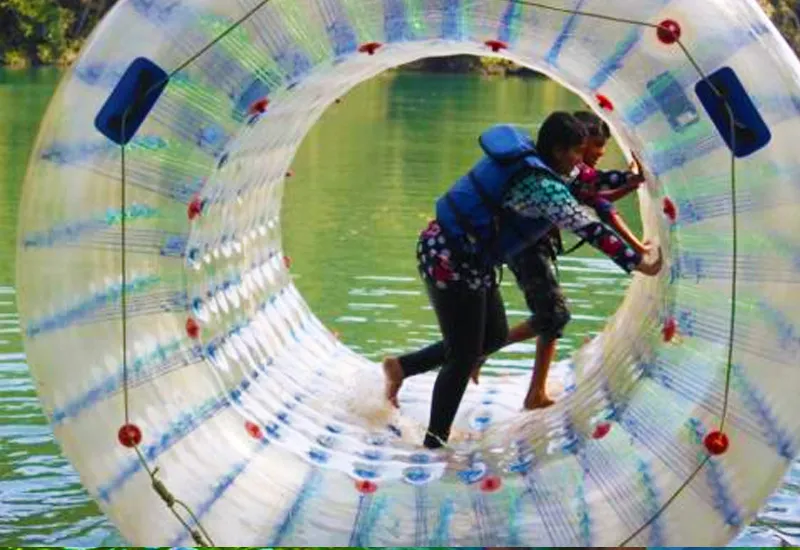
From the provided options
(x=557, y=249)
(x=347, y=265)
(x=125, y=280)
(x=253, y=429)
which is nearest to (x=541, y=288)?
(x=557, y=249)

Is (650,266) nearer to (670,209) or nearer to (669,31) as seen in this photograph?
(670,209)

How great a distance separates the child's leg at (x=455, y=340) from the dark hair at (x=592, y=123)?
57cm

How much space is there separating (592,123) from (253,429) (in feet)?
4.46

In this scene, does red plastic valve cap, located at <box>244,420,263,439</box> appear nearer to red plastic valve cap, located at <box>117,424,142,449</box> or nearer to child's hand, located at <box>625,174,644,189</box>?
red plastic valve cap, located at <box>117,424,142,449</box>

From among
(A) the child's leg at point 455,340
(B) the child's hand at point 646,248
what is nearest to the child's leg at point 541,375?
(A) the child's leg at point 455,340

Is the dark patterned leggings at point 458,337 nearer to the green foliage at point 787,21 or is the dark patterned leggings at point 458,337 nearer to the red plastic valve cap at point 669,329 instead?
the red plastic valve cap at point 669,329

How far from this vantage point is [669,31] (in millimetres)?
3604

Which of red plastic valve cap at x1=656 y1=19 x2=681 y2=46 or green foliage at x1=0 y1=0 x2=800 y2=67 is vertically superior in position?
green foliage at x1=0 y1=0 x2=800 y2=67

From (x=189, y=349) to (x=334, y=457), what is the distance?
631 millimetres

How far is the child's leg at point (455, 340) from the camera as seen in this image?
432 centimetres

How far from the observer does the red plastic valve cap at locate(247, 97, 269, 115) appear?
3881 mm

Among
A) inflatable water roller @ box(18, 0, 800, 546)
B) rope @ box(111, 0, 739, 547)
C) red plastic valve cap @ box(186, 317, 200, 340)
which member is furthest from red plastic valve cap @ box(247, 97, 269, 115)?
red plastic valve cap @ box(186, 317, 200, 340)

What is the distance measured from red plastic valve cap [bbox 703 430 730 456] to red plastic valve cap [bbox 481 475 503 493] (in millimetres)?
703

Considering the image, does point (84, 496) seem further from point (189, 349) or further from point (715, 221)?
point (715, 221)
